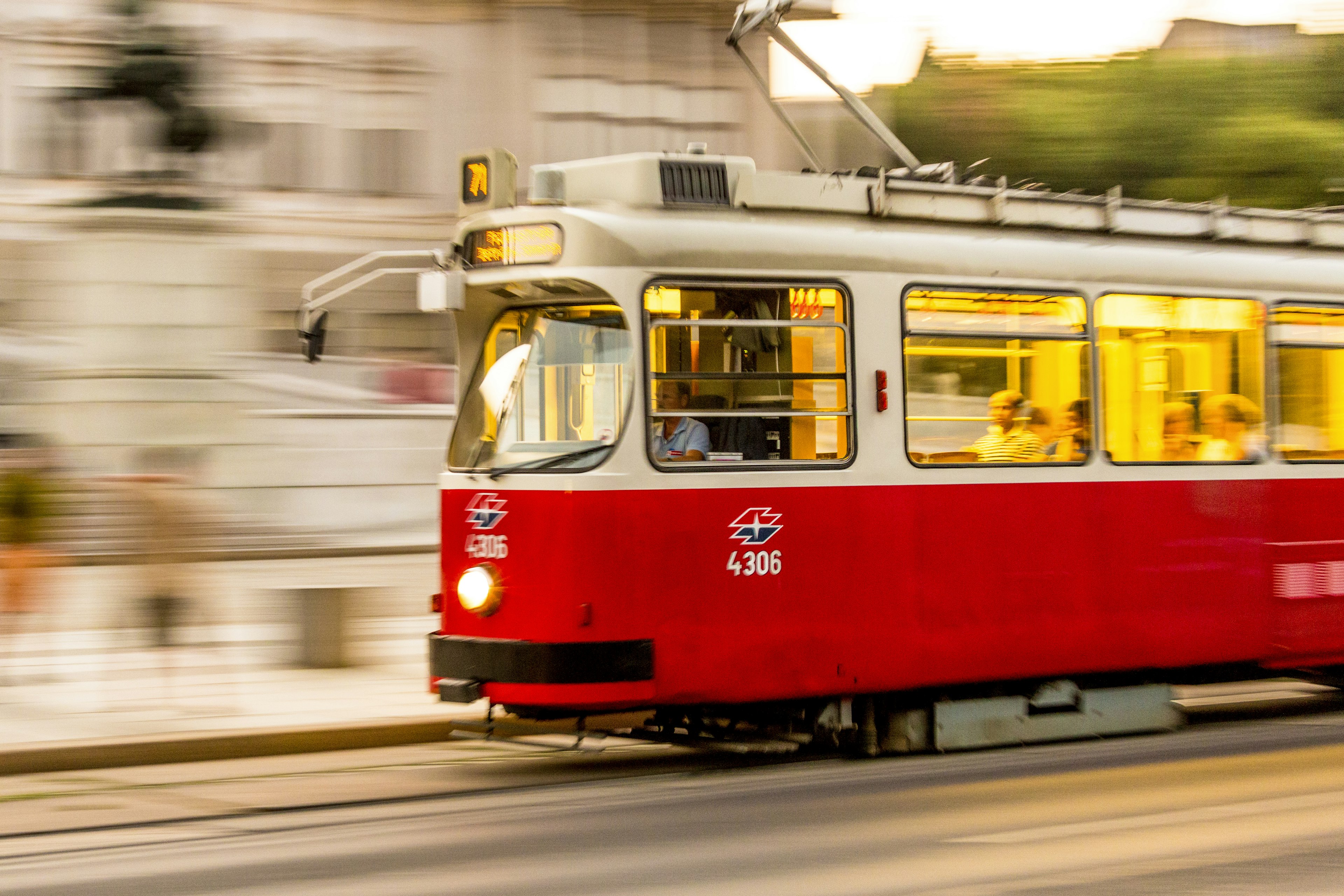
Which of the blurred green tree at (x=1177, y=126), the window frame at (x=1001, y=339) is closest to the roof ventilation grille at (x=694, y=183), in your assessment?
the window frame at (x=1001, y=339)

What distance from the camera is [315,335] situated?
852 cm

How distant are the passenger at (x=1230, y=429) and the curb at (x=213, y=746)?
4.68m

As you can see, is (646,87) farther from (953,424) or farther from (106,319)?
(953,424)

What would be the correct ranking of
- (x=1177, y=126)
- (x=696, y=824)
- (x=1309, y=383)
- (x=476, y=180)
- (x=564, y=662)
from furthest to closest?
(x=1177, y=126) → (x=1309, y=383) → (x=476, y=180) → (x=564, y=662) → (x=696, y=824)

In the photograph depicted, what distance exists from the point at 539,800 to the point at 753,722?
4.76 ft

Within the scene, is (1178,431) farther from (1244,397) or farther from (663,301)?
(663,301)

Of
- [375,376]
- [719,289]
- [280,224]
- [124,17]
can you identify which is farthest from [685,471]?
[280,224]

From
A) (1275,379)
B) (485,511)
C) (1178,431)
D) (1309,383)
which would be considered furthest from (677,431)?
(1309,383)

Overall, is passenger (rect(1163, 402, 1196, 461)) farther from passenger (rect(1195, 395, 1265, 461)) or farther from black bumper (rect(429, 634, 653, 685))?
black bumper (rect(429, 634, 653, 685))

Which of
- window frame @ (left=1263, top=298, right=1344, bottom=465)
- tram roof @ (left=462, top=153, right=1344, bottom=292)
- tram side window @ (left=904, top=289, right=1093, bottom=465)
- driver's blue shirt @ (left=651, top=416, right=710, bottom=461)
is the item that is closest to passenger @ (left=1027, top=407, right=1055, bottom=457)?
tram side window @ (left=904, top=289, right=1093, bottom=465)

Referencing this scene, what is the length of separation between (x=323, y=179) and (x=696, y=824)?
24.6m

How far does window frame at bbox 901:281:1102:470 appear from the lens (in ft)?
28.2

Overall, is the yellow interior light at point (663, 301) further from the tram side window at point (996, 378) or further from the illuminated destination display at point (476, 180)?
the tram side window at point (996, 378)

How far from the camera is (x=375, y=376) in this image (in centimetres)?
2517
